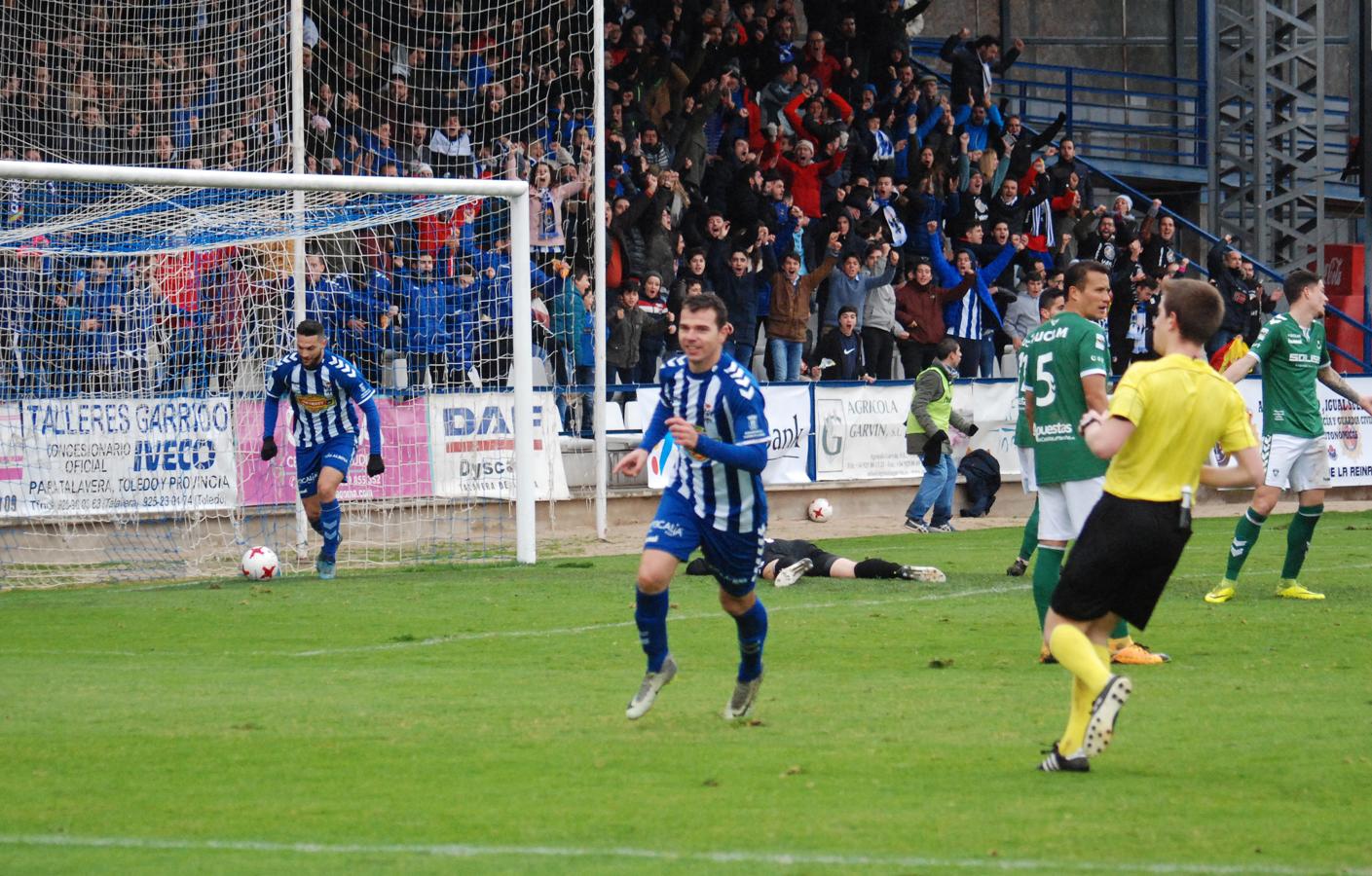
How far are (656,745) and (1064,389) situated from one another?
11.8 ft

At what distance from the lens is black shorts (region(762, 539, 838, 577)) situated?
14.4m

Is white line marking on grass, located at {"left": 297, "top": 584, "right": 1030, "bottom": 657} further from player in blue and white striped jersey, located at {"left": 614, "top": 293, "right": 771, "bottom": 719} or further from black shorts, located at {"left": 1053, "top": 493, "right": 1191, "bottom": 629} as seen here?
black shorts, located at {"left": 1053, "top": 493, "right": 1191, "bottom": 629}

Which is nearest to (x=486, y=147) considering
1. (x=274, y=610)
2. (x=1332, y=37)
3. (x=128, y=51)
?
(x=128, y=51)

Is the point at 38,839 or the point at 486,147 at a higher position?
the point at 486,147

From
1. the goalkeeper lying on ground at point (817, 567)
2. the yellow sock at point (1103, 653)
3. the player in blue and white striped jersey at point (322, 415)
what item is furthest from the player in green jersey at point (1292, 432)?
the player in blue and white striped jersey at point (322, 415)

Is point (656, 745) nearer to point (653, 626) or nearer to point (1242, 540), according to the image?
point (653, 626)

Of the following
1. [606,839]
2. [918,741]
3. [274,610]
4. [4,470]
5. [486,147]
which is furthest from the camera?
[486,147]

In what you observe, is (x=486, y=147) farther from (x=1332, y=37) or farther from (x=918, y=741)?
(x=1332, y=37)

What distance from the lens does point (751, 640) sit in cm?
799

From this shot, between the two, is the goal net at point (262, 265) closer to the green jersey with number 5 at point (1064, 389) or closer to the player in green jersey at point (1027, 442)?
the player in green jersey at point (1027, 442)

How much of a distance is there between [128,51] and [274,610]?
8162mm

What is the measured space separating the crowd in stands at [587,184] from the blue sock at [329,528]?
2224mm

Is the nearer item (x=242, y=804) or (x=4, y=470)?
(x=242, y=804)

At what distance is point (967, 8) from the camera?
3288 centimetres
